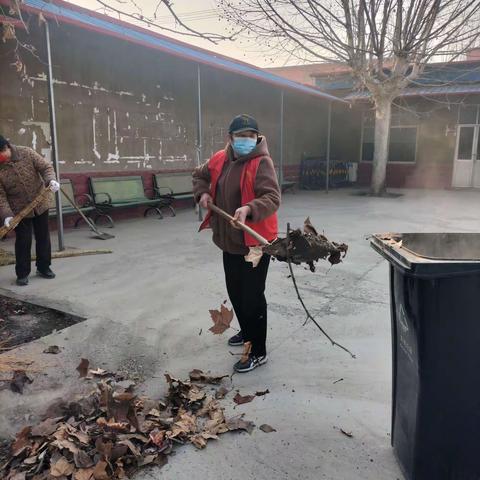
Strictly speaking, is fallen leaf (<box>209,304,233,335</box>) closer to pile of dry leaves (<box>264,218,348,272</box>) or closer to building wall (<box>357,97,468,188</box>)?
pile of dry leaves (<box>264,218,348,272</box>)

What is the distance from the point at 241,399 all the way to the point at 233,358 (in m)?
0.55

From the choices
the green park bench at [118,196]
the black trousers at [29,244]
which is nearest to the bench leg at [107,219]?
the green park bench at [118,196]

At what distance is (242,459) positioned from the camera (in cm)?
224

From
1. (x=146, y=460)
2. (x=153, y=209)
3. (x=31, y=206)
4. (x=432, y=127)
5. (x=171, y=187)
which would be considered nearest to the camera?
(x=146, y=460)

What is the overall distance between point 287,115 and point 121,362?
1390 cm

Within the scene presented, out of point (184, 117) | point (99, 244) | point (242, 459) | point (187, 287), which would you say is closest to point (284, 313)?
point (187, 287)

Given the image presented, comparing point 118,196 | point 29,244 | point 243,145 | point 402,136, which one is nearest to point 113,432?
point 243,145

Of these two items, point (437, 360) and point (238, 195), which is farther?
point (238, 195)

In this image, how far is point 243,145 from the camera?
2.88 metres

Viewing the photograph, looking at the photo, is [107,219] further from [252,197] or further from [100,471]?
[100,471]

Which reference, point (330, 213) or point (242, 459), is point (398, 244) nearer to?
point (242, 459)

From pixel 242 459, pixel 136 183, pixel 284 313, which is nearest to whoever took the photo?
pixel 242 459

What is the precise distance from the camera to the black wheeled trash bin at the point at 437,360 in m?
1.71

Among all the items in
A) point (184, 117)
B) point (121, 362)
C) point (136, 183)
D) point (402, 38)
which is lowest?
point (121, 362)
